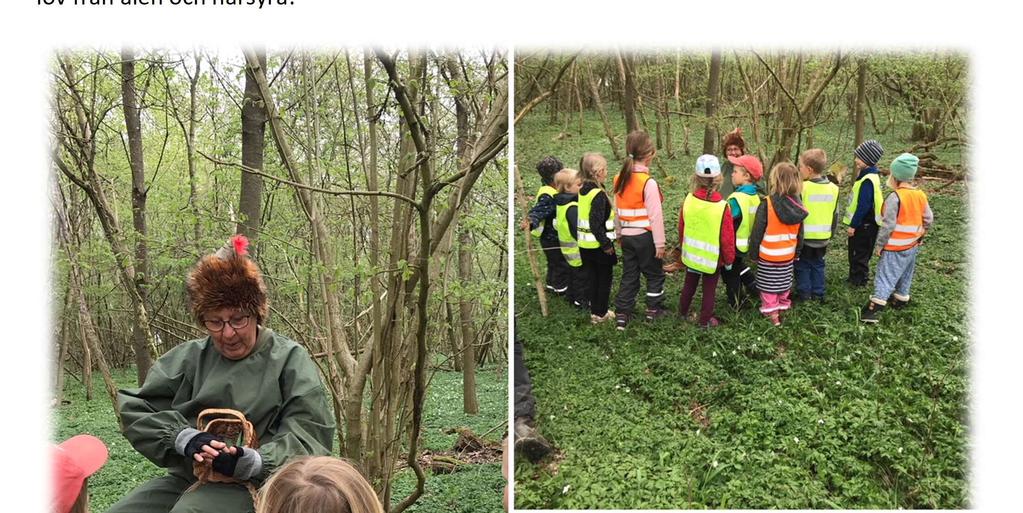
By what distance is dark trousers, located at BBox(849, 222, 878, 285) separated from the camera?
2.53 meters

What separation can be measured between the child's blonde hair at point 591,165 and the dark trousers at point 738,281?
65 centimetres

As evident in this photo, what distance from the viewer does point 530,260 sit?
2611mm

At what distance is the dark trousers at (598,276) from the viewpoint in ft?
8.64

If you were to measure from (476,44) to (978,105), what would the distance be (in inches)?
72.9

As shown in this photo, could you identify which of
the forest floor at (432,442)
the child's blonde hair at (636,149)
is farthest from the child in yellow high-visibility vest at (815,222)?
the forest floor at (432,442)

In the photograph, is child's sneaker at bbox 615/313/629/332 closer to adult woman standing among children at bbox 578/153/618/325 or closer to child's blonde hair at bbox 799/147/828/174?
adult woman standing among children at bbox 578/153/618/325

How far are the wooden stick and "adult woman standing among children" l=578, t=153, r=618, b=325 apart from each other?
180 mm

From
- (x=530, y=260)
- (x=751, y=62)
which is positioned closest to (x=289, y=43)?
(x=530, y=260)

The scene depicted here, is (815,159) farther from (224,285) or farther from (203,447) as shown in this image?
(203,447)

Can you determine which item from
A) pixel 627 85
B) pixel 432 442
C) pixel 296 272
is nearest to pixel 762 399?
pixel 627 85

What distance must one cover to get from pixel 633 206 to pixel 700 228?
0.32 m

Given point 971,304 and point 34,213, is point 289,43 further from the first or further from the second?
point 971,304

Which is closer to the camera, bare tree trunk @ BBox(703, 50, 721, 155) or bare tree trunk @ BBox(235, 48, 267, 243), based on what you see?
bare tree trunk @ BBox(703, 50, 721, 155)

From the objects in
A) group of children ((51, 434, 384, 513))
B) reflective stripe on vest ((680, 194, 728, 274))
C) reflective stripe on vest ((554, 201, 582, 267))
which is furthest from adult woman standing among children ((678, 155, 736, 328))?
group of children ((51, 434, 384, 513))
